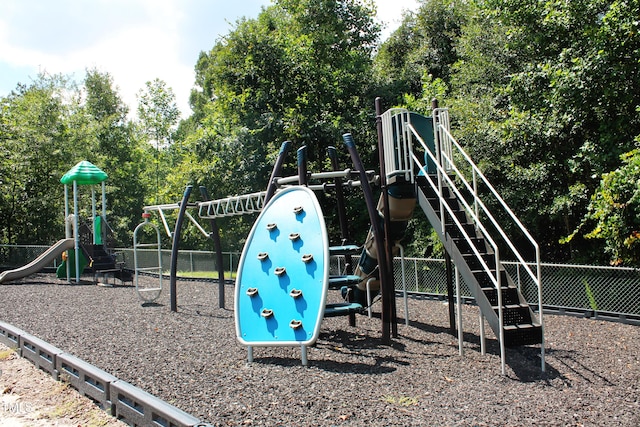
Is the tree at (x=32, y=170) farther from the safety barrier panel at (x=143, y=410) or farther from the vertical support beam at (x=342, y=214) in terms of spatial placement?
the safety barrier panel at (x=143, y=410)

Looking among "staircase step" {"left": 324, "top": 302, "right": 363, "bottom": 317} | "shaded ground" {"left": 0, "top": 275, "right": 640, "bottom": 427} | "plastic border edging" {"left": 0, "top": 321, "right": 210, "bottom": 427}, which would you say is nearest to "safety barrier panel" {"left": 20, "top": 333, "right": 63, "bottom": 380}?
"plastic border edging" {"left": 0, "top": 321, "right": 210, "bottom": 427}

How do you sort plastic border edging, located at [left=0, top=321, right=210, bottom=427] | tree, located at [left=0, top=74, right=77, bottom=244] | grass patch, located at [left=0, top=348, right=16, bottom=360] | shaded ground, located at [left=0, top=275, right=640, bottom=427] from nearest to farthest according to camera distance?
1. plastic border edging, located at [left=0, top=321, right=210, bottom=427]
2. shaded ground, located at [left=0, top=275, right=640, bottom=427]
3. grass patch, located at [left=0, top=348, right=16, bottom=360]
4. tree, located at [left=0, top=74, right=77, bottom=244]

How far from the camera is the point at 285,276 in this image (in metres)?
7.16

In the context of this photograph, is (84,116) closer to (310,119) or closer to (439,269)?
(310,119)

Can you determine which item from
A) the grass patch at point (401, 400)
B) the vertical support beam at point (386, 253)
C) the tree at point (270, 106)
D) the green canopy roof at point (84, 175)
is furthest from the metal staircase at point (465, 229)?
the green canopy roof at point (84, 175)

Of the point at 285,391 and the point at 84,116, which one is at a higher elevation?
the point at 84,116

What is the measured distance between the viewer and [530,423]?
4.53 m

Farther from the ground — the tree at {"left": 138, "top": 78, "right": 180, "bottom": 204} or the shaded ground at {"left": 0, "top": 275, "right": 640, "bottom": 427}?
the tree at {"left": 138, "top": 78, "right": 180, "bottom": 204}

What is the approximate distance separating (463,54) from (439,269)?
11.0m

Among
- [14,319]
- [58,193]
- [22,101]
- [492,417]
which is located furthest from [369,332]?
[22,101]

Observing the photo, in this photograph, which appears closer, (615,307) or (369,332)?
(369,332)

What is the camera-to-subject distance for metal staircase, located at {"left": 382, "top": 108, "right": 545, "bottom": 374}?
20.2 feet

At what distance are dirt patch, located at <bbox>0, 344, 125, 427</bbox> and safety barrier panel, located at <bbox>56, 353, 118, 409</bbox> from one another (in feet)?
0.23

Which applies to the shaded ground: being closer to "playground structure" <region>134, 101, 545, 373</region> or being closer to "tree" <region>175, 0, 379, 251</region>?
"playground structure" <region>134, 101, 545, 373</region>
